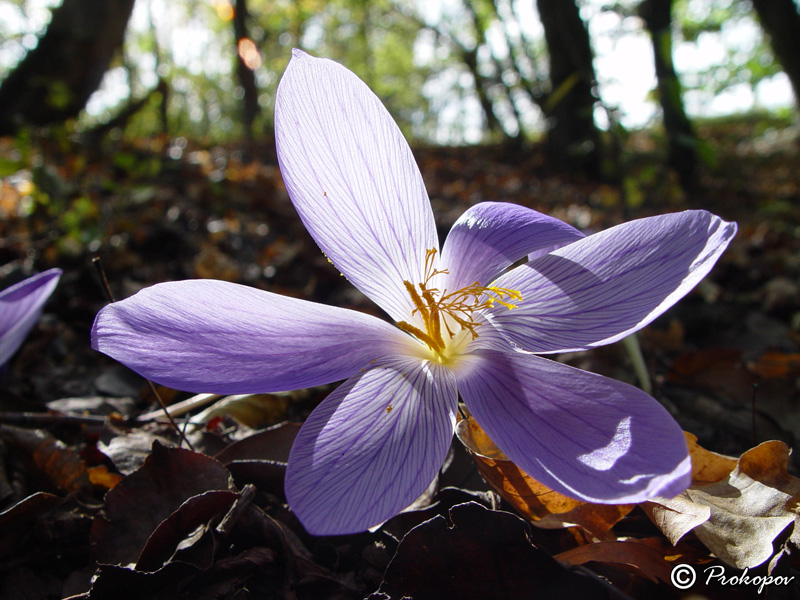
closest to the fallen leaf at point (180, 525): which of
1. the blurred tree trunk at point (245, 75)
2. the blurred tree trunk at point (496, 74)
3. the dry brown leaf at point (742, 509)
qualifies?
the dry brown leaf at point (742, 509)

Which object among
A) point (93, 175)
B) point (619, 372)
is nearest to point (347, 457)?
point (619, 372)

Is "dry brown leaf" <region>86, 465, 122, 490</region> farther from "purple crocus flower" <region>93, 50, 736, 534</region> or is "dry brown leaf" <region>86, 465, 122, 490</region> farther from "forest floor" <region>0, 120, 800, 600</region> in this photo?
"purple crocus flower" <region>93, 50, 736, 534</region>

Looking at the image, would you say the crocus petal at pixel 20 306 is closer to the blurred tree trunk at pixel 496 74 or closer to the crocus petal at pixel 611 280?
the crocus petal at pixel 611 280

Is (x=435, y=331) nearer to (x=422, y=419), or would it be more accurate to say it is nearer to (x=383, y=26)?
(x=422, y=419)

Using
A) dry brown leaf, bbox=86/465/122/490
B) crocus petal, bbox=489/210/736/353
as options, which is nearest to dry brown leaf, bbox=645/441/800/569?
crocus petal, bbox=489/210/736/353

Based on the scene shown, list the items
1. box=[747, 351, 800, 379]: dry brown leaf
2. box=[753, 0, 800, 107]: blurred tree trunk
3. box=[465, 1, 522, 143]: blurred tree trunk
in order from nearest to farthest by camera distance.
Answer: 1. box=[747, 351, 800, 379]: dry brown leaf
2. box=[753, 0, 800, 107]: blurred tree trunk
3. box=[465, 1, 522, 143]: blurred tree trunk
